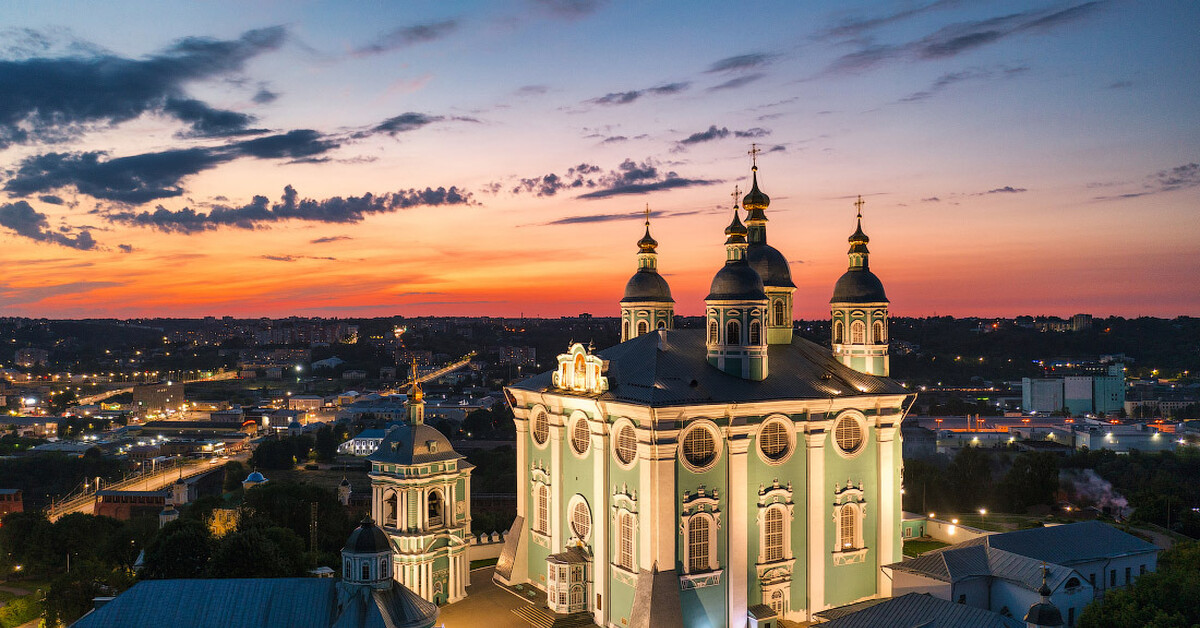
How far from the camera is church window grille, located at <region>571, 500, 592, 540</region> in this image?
28.3 metres

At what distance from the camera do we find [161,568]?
32.1 meters

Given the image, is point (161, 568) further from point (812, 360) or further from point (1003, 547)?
point (1003, 547)

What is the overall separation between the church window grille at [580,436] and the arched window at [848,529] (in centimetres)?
909

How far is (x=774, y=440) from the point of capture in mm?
27312

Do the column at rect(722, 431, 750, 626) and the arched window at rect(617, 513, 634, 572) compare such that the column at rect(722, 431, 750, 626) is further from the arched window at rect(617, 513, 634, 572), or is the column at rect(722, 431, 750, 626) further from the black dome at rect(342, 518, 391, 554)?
the black dome at rect(342, 518, 391, 554)

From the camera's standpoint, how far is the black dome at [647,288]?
3659 cm

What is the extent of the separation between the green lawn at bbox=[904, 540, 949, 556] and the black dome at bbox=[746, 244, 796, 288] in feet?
42.6

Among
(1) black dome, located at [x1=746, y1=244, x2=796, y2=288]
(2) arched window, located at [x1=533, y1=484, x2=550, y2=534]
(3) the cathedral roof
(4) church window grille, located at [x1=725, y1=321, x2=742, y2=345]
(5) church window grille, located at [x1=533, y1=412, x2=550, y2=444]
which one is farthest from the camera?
(1) black dome, located at [x1=746, y1=244, x2=796, y2=288]

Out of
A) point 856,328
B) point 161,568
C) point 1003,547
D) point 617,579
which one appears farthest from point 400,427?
point 1003,547

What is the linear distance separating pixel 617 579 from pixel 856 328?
13727mm

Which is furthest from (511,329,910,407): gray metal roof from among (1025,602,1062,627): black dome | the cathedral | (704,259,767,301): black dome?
(1025,602,1062,627): black dome

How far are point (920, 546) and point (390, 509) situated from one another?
22.9m

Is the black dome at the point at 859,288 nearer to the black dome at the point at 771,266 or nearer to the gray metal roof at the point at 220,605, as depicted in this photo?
the black dome at the point at 771,266

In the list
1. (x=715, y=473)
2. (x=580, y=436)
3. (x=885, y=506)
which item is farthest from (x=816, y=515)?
(x=580, y=436)
